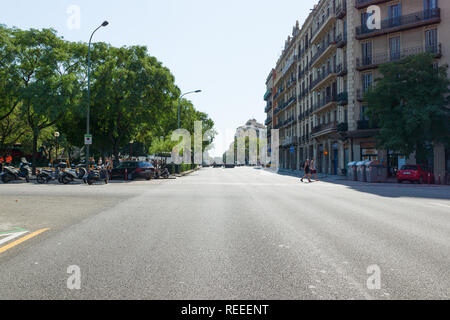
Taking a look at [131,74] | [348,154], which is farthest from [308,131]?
[131,74]

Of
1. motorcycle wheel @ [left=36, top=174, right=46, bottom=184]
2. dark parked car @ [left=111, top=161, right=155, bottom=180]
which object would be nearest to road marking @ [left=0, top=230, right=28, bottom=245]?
motorcycle wheel @ [left=36, top=174, right=46, bottom=184]

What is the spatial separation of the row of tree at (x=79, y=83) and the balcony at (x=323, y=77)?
16.7 m

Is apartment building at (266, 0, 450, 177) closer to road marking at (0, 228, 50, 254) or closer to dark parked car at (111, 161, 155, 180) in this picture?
dark parked car at (111, 161, 155, 180)

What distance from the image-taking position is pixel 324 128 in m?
43.4

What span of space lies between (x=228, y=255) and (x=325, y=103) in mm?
40351

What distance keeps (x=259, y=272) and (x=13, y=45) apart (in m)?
31.3

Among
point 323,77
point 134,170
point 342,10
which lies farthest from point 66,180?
point 323,77

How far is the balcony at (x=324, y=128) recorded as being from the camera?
39594mm

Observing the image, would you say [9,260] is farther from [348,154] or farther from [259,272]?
[348,154]

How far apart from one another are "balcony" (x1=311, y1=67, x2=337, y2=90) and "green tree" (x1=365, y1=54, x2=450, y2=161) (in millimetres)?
11305

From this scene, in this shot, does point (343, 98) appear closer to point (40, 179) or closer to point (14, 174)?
point (40, 179)

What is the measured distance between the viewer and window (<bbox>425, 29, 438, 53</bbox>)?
32.9m

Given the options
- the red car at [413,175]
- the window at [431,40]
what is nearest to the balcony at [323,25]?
the window at [431,40]

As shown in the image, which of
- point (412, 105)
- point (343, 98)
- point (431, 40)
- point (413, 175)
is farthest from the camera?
point (343, 98)
